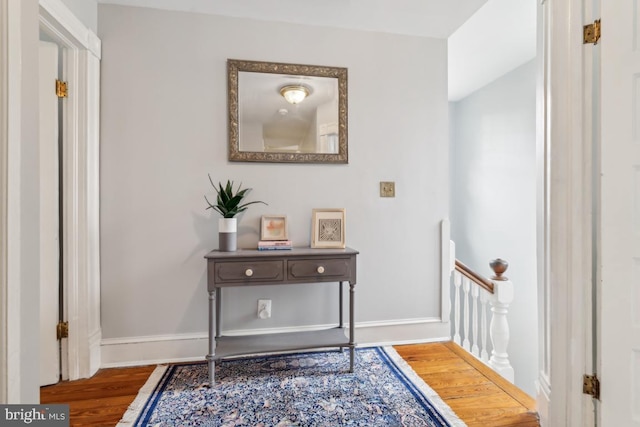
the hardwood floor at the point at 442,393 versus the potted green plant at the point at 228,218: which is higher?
the potted green plant at the point at 228,218

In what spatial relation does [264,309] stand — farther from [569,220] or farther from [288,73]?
[569,220]

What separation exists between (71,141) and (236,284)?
4.20ft

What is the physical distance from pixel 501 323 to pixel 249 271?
5.85ft

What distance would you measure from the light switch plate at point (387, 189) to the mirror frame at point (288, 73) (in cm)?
34

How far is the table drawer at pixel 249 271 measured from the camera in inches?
73.1

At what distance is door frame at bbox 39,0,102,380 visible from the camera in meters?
1.86

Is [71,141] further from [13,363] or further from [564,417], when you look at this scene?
[564,417]

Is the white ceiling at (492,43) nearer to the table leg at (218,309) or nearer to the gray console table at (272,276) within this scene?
the gray console table at (272,276)

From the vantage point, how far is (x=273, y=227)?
2.21 meters

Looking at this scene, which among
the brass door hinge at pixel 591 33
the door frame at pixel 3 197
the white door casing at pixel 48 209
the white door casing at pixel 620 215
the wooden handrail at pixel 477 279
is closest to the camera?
the door frame at pixel 3 197

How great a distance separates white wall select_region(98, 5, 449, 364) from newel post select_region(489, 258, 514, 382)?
15.9 inches

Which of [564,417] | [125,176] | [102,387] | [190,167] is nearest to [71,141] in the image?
[125,176]

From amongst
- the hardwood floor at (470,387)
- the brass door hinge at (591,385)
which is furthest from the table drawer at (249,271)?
the brass door hinge at (591,385)

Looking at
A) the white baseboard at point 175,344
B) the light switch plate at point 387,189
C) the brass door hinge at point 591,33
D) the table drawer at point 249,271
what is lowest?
the white baseboard at point 175,344
